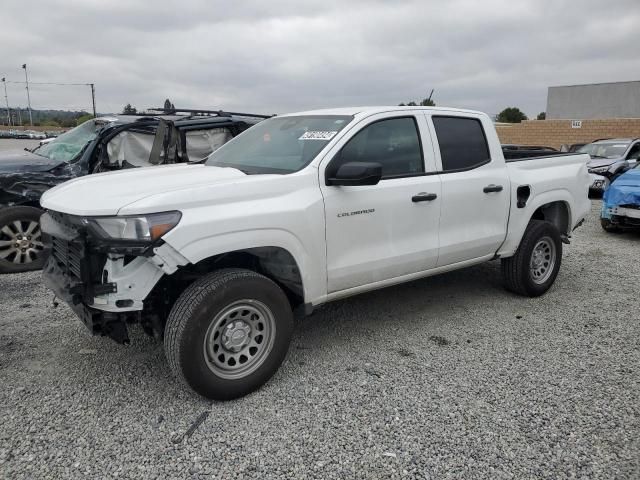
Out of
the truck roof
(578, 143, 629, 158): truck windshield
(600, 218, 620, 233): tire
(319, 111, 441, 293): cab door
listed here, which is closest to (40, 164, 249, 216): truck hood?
(319, 111, 441, 293): cab door

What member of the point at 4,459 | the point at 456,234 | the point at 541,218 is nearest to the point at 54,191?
the point at 4,459

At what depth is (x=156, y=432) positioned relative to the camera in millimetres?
2900

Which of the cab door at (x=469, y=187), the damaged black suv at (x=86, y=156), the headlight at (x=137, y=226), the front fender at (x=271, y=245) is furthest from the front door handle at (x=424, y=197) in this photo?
the damaged black suv at (x=86, y=156)

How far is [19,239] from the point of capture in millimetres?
5719

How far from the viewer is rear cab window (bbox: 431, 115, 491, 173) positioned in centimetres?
436

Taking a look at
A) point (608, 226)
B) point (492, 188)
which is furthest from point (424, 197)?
point (608, 226)

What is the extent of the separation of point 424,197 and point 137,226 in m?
2.20

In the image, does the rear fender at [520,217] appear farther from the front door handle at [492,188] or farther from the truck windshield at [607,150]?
the truck windshield at [607,150]

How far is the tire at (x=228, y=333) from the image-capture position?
2.98 m

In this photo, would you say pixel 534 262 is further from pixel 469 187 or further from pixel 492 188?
pixel 469 187

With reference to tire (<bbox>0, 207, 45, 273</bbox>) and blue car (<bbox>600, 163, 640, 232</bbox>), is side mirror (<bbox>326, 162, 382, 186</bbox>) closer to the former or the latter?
tire (<bbox>0, 207, 45, 273</bbox>)

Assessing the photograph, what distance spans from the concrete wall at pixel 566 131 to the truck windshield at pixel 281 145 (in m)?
19.4

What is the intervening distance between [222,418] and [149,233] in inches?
46.4

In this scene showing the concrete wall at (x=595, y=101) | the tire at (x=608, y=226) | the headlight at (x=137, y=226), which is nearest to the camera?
the headlight at (x=137, y=226)
